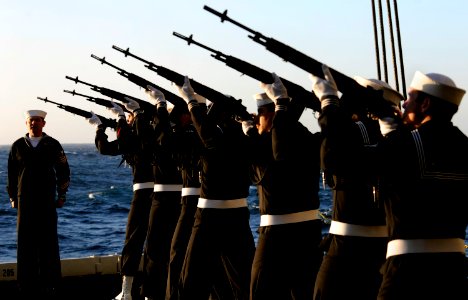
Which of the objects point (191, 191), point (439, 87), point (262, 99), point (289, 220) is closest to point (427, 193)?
point (439, 87)

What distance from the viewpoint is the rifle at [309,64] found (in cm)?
441

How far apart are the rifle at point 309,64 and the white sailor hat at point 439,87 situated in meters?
0.39

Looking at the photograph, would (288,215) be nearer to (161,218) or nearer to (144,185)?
(161,218)

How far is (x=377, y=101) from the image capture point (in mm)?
4387

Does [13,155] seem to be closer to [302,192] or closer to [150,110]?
[150,110]

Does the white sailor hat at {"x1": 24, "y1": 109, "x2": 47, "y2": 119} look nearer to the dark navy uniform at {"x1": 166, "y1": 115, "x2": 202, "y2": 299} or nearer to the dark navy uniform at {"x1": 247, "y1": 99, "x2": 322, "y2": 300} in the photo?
the dark navy uniform at {"x1": 166, "y1": 115, "x2": 202, "y2": 299}

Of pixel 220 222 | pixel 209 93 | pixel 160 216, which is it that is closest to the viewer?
pixel 220 222

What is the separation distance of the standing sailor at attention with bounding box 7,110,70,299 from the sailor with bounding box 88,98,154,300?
2.35ft

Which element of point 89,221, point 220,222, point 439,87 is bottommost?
point 89,221

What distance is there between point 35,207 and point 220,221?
8.48 feet

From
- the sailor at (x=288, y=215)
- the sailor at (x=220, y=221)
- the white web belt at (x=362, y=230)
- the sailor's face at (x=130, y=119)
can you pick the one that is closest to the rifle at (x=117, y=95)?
the sailor's face at (x=130, y=119)

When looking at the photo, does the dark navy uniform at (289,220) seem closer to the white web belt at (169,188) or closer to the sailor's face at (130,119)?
the white web belt at (169,188)

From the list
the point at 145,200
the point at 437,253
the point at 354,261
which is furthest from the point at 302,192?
the point at 145,200

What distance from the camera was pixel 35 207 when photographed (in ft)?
26.5
